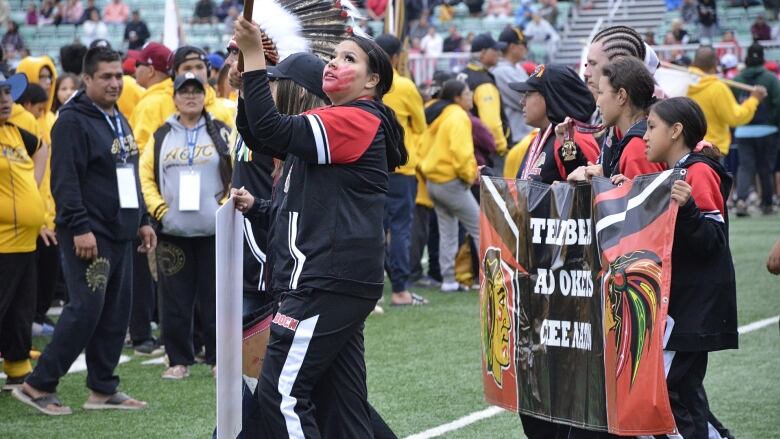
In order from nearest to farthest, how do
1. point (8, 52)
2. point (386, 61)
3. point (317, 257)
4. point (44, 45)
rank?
point (317, 257)
point (386, 61)
point (8, 52)
point (44, 45)

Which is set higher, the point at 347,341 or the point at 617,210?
the point at 617,210

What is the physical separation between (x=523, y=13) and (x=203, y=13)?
7792 mm

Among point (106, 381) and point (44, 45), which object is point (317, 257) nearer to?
point (106, 381)

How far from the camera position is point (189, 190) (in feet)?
25.5

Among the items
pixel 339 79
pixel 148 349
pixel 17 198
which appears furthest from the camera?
pixel 148 349

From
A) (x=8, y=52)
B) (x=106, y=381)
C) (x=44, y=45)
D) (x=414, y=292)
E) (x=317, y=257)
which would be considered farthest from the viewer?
(x=44, y=45)

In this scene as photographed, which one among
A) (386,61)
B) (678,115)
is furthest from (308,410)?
(678,115)

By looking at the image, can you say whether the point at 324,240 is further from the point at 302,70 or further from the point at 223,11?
the point at 223,11

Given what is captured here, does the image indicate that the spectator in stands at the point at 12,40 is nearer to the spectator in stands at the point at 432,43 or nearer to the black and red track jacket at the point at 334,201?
the spectator in stands at the point at 432,43

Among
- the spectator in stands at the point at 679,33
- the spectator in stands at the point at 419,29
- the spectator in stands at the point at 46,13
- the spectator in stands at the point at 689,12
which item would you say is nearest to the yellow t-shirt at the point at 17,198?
the spectator in stands at the point at 679,33

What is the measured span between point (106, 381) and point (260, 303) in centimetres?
170

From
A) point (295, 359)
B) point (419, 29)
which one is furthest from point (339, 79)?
point (419, 29)

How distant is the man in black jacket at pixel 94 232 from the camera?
6840 mm

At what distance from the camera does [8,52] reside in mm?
28234
